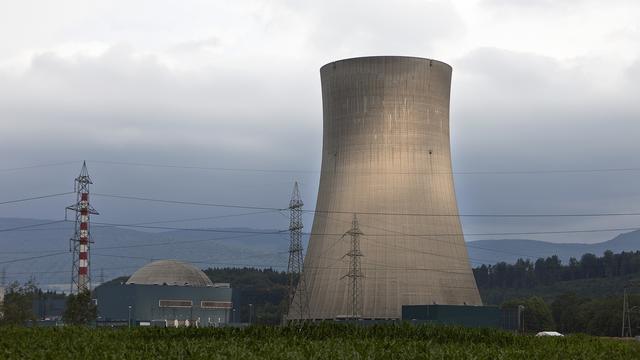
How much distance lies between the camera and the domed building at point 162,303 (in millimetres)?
86688

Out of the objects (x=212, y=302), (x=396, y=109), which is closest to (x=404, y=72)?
(x=396, y=109)

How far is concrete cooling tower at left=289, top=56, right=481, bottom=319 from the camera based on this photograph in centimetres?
4788

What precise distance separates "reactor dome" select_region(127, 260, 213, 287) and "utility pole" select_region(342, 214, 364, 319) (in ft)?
149

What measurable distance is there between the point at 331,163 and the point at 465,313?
37.2 ft

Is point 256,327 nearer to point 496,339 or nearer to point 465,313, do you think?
point 496,339

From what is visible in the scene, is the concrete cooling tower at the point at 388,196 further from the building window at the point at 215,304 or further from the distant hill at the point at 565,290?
the distant hill at the point at 565,290

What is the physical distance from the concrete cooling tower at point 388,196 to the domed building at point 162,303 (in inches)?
1470

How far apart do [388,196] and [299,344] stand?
26628 mm

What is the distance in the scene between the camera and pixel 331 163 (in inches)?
1949

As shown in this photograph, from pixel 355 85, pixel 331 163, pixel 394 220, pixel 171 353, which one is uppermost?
pixel 355 85

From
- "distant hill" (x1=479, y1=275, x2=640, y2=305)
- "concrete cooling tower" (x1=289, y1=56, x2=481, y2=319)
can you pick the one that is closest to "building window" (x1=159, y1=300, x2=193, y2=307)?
"concrete cooling tower" (x1=289, y1=56, x2=481, y2=319)

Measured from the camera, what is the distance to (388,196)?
1887 inches

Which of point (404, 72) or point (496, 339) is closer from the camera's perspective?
point (496, 339)

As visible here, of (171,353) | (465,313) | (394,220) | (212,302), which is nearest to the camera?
(171,353)
